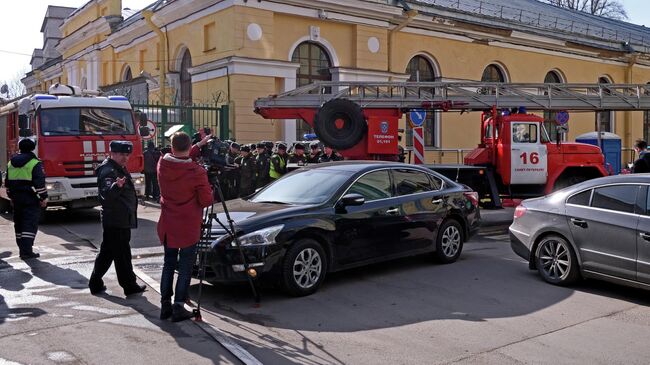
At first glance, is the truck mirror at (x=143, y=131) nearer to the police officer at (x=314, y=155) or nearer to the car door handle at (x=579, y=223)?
the police officer at (x=314, y=155)

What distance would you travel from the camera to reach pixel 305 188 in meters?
8.07

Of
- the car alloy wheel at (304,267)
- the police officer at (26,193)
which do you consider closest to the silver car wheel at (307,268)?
the car alloy wheel at (304,267)

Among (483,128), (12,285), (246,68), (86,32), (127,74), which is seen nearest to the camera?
(12,285)

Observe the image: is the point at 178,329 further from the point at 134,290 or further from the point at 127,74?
the point at 127,74

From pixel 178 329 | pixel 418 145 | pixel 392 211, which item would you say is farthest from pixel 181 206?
pixel 418 145

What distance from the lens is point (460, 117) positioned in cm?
2869

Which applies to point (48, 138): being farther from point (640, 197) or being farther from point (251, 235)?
point (640, 197)

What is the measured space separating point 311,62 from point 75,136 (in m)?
12.5

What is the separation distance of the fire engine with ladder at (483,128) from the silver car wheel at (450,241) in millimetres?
4592

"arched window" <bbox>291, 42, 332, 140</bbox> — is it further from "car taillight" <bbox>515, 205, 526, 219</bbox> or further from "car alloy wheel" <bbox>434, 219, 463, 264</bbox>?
"car taillight" <bbox>515, 205, 526, 219</bbox>

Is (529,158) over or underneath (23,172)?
over

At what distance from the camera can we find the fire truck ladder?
50.4ft

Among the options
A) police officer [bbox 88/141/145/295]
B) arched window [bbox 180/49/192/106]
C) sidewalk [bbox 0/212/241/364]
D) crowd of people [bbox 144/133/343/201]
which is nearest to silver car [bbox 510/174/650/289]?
sidewalk [bbox 0/212/241/364]

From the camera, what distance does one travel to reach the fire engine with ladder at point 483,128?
48.0 ft
